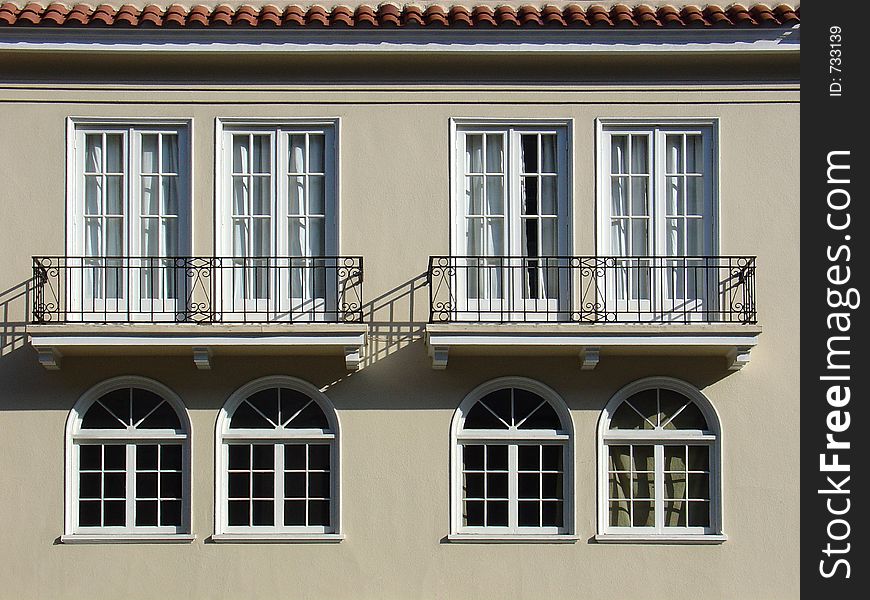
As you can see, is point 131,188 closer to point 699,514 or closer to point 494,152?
point 494,152

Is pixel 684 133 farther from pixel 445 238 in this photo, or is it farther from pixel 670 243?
pixel 445 238

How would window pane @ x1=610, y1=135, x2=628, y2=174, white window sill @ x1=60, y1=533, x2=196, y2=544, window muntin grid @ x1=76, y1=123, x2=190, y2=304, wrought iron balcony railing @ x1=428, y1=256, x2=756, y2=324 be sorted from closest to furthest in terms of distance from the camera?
white window sill @ x1=60, y1=533, x2=196, y2=544 → wrought iron balcony railing @ x1=428, y1=256, x2=756, y2=324 → window muntin grid @ x1=76, y1=123, x2=190, y2=304 → window pane @ x1=610, y1=135, x2=628, y2=174

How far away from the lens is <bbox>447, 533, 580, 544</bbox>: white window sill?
13.6 m

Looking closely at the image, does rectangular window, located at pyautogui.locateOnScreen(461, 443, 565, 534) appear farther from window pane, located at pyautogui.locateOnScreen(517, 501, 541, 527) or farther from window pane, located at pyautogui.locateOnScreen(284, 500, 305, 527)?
window pane, located at pyautogui.locateOnScreen(284, 500, 305, 527)

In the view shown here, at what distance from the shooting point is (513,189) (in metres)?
14.1

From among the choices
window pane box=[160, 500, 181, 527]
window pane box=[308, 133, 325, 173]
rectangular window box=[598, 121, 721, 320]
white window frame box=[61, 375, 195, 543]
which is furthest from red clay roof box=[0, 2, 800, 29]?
window pane box=[160, 500, 181, 527]

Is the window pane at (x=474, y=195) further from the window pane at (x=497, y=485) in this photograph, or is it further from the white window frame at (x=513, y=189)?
the window pane at (x=497, y=485)

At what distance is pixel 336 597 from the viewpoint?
1363 centimetres

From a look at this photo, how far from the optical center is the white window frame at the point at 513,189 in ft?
45.7

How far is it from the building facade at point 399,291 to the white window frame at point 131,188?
0.04 meters

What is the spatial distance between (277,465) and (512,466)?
286 centimetres

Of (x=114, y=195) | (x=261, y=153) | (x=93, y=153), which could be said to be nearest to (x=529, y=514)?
(x=261, y=153)

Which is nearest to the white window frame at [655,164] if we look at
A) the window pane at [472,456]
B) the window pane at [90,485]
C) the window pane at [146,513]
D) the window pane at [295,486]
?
the window pane at [472,456]
